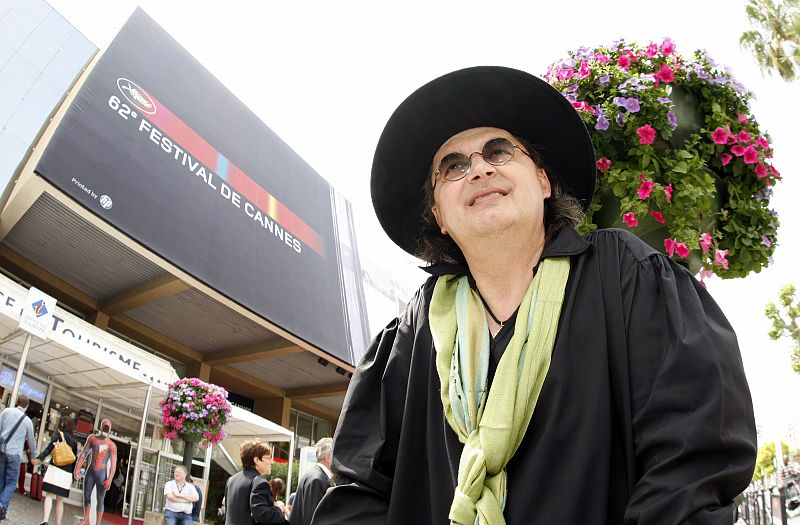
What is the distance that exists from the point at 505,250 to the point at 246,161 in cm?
1734

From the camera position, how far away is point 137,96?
14203mm

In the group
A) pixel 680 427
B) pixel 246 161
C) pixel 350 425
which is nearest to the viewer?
pixel 680 427

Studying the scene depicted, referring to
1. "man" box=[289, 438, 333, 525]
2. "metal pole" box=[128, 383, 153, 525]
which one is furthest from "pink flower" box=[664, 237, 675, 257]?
"metal pole" box=[128, 383, 153, 525]

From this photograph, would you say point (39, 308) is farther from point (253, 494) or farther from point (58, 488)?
point (253, 494)

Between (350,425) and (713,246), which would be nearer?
(350,425)

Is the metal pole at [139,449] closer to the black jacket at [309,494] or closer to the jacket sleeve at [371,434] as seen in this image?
the black jacket at [309,494]

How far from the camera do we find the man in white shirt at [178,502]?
8.84 meters

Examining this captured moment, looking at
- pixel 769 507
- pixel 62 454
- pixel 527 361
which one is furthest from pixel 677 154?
pixel 62 454

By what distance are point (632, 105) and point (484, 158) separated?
0.67m

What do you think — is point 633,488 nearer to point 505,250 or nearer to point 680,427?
point 680,427

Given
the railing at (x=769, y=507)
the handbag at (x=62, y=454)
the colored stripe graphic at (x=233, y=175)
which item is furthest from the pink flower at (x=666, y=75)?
the colored stripe graphic at (x=233, y=175)

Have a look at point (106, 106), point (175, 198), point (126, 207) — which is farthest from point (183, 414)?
point (106, 106)

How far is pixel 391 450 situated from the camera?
1.56 m

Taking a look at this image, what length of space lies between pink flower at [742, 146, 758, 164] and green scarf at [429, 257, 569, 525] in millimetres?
1193
